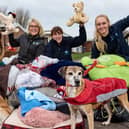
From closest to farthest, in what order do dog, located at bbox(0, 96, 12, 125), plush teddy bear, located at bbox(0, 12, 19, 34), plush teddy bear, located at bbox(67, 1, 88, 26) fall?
dog, located at bbox(0, 96, 12, 125) < plush teddy bear, located at bbox(67, 1, 88, 26) < plush teddy bear, located at bbox(0, 12, 19, 34)

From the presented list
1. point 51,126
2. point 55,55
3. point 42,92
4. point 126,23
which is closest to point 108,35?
point 126,23

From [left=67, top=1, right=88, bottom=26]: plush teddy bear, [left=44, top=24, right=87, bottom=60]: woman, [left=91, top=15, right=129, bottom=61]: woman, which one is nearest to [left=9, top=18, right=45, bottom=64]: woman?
[left=44, top=24, right=87, bottom=60]: woman

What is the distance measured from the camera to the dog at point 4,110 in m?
4.55

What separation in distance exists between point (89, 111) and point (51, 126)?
1.78ft

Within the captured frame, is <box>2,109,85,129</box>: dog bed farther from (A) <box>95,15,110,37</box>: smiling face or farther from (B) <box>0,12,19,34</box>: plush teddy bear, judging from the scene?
(B) <box>0,12,19,34</box>: plush teddy bear

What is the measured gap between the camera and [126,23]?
197 inches

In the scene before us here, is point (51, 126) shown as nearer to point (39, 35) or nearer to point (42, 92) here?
point (42, 92)

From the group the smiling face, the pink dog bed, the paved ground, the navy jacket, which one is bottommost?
the paved ground

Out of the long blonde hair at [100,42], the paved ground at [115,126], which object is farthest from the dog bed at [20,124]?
the long blonde hair at [100,42]

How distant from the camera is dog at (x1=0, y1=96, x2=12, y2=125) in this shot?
14.9 feet

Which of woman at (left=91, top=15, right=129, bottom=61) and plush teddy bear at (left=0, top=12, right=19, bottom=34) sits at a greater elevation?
plush teddy bear at (left=0, top=12, right=19, bottom=34)

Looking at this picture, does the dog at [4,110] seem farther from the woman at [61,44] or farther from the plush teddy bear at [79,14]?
the plush teddy bear at [79,14]

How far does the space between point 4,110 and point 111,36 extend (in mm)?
2056

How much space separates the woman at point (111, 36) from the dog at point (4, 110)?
1.76 m
